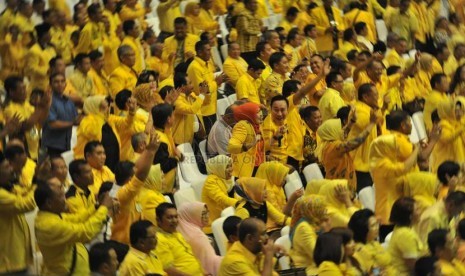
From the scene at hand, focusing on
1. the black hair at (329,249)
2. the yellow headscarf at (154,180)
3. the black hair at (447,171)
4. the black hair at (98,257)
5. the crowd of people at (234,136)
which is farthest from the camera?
the black hair at (447,171)

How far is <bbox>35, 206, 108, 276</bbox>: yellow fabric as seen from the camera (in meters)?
9.53

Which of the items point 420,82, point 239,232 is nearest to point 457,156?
point 420,82

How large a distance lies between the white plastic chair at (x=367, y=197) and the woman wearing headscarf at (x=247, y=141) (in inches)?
45.8

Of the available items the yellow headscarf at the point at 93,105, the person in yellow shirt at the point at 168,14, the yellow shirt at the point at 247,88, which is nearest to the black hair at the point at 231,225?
the yellow headscarf at the point at 93,105

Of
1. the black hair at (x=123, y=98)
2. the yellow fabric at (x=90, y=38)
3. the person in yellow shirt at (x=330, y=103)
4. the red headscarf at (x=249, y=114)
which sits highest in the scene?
the black hair at (x=123, y=98)

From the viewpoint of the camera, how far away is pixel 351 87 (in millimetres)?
15406

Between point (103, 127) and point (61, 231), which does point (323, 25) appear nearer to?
point (103, 127)

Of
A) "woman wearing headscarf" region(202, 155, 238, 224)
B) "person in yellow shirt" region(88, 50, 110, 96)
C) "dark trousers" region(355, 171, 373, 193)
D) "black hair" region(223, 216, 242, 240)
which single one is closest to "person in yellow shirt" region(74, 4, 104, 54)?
"person in yellow shirt" region(88, 50, 110, 96)

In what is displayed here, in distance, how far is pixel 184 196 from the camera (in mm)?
12148

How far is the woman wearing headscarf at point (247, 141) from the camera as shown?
1299 cm

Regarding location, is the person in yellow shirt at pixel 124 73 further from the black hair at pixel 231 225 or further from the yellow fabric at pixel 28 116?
the black hair at pixel 231 225

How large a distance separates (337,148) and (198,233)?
7.43ft

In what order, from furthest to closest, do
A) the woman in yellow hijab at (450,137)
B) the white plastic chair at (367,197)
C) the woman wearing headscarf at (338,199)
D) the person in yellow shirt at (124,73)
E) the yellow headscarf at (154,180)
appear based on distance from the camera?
1. the person in yellow shirt at (124,73)
2. the woman in yellow hijab at (450,137)
3. the white plastic chair at (367,197)
4. the yellow headscarf at (154,180)
5. the woman wearing headscarf at (338,199)

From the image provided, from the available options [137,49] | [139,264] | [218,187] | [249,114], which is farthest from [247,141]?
[137,49]
